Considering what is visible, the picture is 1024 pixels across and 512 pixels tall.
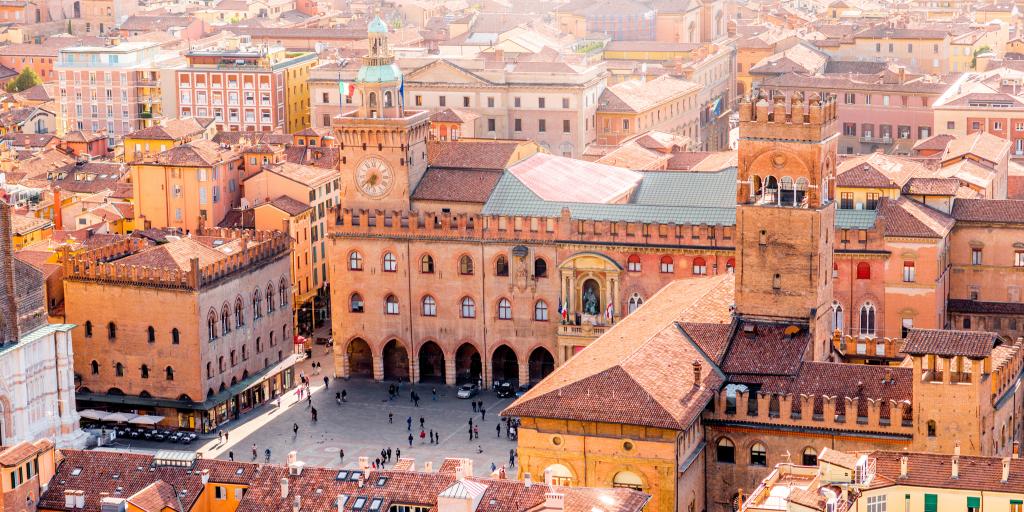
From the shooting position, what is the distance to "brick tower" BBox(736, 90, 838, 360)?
90812mm

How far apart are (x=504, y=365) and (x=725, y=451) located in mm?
32657

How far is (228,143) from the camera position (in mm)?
153625

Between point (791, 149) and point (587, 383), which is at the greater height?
point (791, 149)

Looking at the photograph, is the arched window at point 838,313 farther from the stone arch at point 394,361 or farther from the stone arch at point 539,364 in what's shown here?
the stone arch at point 394,361

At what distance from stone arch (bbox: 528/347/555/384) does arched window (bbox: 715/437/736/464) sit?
1209 inches

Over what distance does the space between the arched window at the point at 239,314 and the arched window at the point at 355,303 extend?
6.73 meters

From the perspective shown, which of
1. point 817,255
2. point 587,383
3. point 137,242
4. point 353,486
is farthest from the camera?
point 137,242

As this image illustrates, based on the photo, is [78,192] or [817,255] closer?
[817,255]

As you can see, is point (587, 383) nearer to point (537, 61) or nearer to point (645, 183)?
point (645, 183)

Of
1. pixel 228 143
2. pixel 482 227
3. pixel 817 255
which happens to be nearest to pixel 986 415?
pixel 817 255

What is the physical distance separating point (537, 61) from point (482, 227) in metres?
57.4

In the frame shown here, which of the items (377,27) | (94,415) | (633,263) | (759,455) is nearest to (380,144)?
(377,27)

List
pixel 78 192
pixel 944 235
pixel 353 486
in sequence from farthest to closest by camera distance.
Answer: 1. pixel 78 192
2. pixel 944 235
3. pixel 353 486

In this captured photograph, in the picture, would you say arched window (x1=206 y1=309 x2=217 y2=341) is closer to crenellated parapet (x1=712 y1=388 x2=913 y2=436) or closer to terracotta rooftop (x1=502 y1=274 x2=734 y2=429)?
terracotta rooftop (x1=502 y1=274 x2=734 y2=429)
